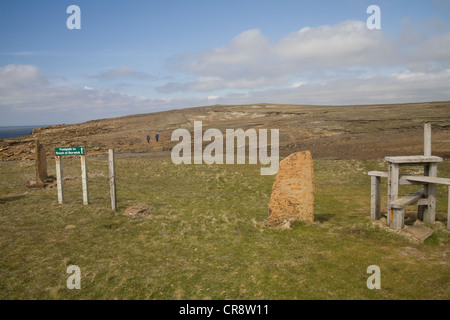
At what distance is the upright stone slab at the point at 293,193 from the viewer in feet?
32.0

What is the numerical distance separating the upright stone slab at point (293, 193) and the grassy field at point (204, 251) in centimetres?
40

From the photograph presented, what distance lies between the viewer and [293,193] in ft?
32.2

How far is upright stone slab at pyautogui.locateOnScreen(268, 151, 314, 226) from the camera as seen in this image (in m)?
9.77

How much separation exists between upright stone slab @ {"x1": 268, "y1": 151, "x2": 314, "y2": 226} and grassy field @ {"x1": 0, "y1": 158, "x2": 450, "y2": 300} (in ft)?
1.31

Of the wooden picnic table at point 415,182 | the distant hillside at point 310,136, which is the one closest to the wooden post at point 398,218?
the wooden picnic table at point 415,182

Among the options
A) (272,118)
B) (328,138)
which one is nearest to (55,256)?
(328,138)

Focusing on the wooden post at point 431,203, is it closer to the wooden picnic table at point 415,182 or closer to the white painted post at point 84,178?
the wooden picnic table at point 415,182

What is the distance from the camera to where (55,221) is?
10.2 metres

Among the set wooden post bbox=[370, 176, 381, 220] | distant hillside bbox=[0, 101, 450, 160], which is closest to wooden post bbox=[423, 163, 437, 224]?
wooden post bbox=[370, 176, 381, 220]

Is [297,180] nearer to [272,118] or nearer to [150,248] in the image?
[150,248]

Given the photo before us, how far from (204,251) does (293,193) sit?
342 cm
